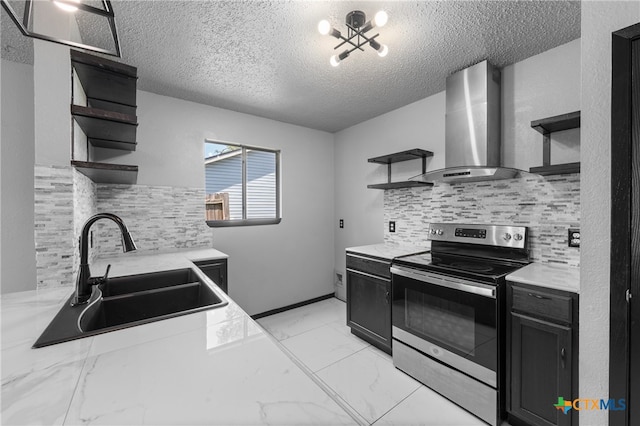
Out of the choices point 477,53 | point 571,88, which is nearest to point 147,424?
point 477,53

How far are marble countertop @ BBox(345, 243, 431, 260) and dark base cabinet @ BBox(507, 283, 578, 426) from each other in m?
1.01

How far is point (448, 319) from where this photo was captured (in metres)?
1.89

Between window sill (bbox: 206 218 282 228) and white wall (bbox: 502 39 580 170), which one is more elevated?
white wall (bbox: 502 39 580 170)

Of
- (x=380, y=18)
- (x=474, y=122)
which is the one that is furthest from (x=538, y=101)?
(x=380, y=18)

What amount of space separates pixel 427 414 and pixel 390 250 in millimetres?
1375

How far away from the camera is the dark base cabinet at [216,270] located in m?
2.33

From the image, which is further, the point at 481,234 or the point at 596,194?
the point at 481,234

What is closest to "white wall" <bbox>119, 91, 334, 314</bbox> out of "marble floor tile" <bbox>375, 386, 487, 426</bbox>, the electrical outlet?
"marble floor tile" <bbox>375, 386, 487, 426</bbox>

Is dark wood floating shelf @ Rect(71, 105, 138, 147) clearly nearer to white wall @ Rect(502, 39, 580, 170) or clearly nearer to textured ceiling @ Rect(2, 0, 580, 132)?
textured ceiling @ Rect(2, 0, 580, 132)

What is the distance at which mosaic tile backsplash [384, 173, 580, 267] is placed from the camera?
6.15ft

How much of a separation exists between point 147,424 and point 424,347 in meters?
1.98

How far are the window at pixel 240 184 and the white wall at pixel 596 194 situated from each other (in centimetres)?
290

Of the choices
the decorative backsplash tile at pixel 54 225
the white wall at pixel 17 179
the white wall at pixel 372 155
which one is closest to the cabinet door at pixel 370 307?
the white wall at pixel 372 155

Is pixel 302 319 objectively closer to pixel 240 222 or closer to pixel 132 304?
pixel 240 222
